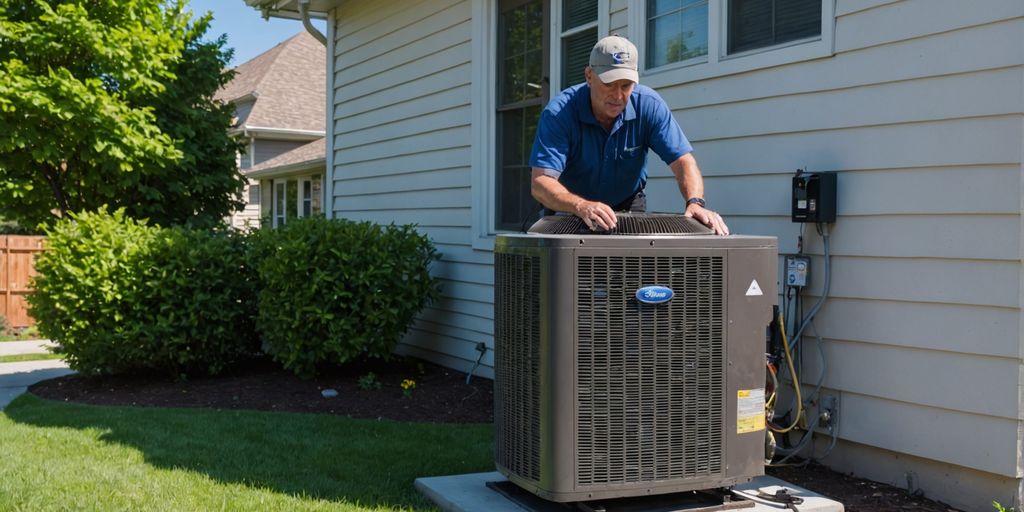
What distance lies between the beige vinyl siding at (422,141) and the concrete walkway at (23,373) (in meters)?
3.23

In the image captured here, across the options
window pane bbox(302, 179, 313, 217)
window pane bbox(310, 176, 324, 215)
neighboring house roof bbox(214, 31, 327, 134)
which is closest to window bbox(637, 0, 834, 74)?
window pane bbox(310, 176, 324, 215)

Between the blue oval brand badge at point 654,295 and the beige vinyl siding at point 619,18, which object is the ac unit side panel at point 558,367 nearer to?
the blue oval brand badge at point 654,295

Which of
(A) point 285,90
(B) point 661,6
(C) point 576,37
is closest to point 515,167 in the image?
(C) point 576,37

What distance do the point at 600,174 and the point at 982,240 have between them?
5.06ft

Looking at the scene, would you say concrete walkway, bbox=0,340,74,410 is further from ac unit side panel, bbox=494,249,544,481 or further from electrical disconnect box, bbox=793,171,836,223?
electrical disconnect box, bbox=793,171,836,223

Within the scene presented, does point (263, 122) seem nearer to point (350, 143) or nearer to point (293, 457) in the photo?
point (350, 143)

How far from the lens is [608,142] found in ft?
12.5

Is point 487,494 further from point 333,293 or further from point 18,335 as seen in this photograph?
point 18,335

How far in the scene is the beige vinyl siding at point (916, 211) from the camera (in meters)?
3.67

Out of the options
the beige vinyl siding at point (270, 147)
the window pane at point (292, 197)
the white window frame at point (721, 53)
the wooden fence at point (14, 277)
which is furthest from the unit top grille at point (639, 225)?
the beige vinyl siding at point (270, 147)

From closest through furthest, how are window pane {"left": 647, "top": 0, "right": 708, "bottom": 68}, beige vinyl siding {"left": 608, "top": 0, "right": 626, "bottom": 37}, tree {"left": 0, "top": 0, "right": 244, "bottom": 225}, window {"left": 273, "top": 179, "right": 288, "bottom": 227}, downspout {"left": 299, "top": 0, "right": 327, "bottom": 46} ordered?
window pane {"left": 647, "top": 0, "right": 708, "bottom": 68}
beige vinyl siding {"left": 608, "top": 0, "right": 626, "bottom": 37}
downspout {"left": 299, "top": 0, "right": 327, "bottom": 46}
tree {"left": 0, "top": 0, "right": 244, "bottom": 225}
window {"left": 273, "top": 179, "right": 288, "bottom": 227}

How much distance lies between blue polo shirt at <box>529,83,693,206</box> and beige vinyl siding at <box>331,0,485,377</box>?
3271 millimetres

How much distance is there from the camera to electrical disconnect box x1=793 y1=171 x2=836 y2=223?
4.27 meters

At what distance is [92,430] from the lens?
569 cm
